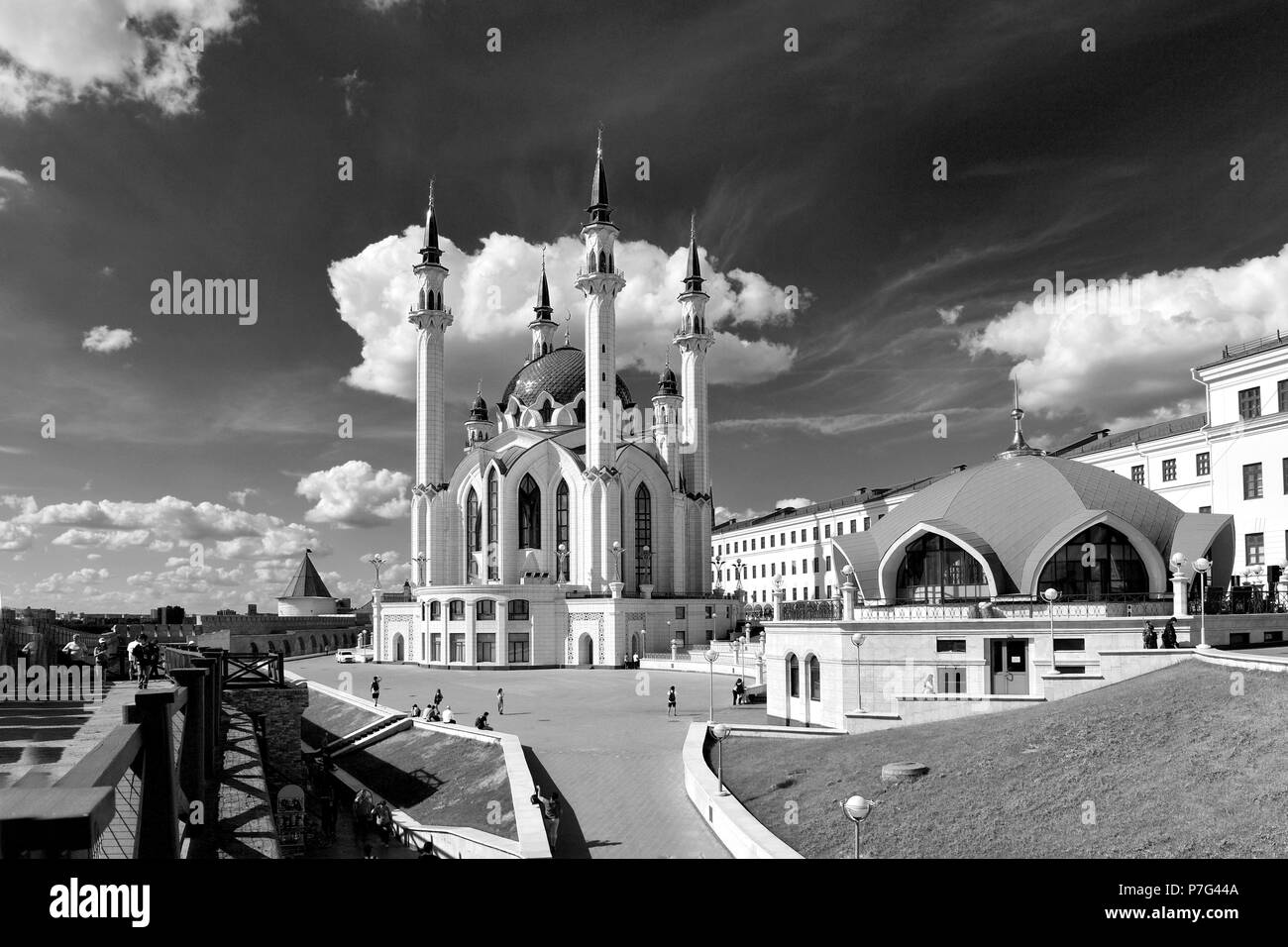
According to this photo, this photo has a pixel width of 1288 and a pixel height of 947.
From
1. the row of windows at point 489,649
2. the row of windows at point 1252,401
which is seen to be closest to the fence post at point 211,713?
the row of windows at point 1252,401

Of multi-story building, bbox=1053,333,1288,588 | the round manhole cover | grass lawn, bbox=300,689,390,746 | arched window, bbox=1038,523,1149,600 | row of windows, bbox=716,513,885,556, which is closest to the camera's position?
the round manhole cover

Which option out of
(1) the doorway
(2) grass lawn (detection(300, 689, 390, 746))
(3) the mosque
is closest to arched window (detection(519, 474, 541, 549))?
(3) the mosque

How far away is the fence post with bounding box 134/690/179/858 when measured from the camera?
9453mm

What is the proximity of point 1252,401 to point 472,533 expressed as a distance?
167 feet

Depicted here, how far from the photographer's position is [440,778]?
2486 centimetres

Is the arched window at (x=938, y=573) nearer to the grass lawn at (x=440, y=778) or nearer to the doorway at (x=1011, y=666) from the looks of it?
the doorway at (x=1011, y=666)

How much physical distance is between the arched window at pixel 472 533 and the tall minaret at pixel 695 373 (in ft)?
54.0

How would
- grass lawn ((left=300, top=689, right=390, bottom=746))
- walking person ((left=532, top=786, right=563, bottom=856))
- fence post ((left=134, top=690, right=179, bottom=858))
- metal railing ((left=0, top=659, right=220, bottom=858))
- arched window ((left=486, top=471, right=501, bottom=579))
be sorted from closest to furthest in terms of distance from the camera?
metal railing ((left=0, top=659, right=220, bottom=858))
fence post ((left=134, top=690, right=179, bottom=858))
walking person ((left=532, top=786, right=563, bottom=856))
grass lawn ((left=300, top=689, right=390, bottom=746))
arched window ((left=486, top=471, right=501, bottom=579))

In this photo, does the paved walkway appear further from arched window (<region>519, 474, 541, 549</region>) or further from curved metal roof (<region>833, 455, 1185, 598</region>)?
arched window (<region>519, 474, 541, 549</region>)

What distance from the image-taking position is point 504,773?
73.2 feet

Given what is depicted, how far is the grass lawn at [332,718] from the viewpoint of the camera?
1375 inches

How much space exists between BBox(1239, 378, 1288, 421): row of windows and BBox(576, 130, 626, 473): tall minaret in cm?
3836
